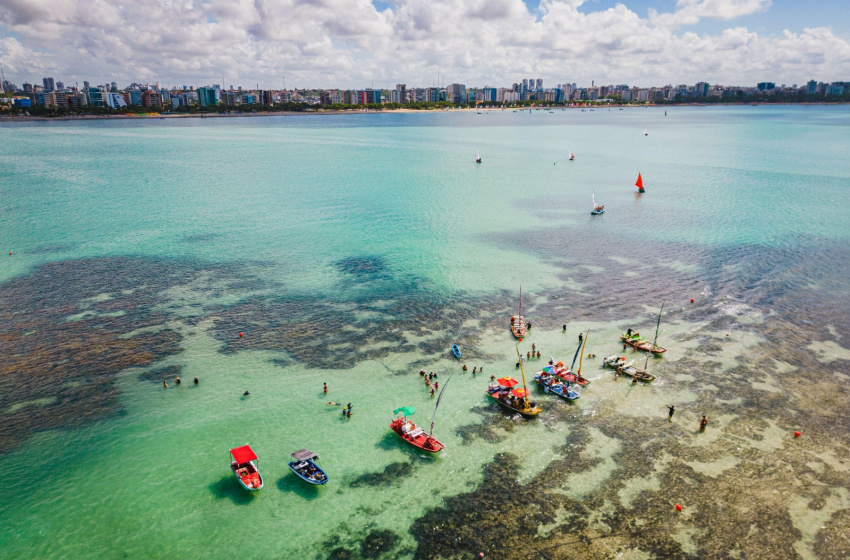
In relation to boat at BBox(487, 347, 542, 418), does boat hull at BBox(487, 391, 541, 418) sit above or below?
below

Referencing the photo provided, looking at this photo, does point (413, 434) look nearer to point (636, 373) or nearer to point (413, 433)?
point (413, 433)

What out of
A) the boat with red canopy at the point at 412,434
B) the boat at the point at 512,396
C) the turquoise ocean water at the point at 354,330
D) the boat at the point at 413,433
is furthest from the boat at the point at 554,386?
the boat with red canopy at the point at 412,434

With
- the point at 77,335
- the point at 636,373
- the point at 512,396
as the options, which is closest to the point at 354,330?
the point at 512,396

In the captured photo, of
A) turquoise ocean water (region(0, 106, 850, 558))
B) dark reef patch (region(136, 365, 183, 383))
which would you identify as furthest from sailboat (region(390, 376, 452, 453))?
dark reef patch (region(136, 365, 183, 383))

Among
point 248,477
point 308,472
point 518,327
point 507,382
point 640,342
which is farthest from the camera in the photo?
point 518,327

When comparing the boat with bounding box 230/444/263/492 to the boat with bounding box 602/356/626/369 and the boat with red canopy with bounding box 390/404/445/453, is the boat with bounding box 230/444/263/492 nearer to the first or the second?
the boat with red canopy with bounding box 390/404/445/453

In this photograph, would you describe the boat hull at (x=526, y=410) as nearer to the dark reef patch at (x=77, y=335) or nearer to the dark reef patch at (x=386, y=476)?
the dark reef patch at (x=386, y=476)

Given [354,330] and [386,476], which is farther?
[354,330]

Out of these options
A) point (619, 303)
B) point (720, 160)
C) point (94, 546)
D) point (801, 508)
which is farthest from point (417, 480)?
point (720, 160)
